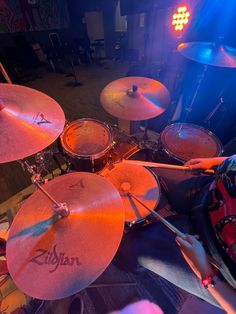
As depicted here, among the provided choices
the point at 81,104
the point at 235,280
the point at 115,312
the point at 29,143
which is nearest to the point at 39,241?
the point at 29,143

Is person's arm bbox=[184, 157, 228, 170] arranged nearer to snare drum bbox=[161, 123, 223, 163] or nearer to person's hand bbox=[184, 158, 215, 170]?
person's hand bbox=[184, 158, 215, 170]

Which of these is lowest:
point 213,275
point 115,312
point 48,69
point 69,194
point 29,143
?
point 48,69

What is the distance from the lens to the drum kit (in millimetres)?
825

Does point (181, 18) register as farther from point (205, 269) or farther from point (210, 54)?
point (205, 269)

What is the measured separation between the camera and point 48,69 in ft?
18.9

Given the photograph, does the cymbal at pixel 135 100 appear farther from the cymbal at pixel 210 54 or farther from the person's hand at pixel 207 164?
the person's hand at pixel 207 164

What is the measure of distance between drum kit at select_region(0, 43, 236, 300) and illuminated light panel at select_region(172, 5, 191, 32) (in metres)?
0.60

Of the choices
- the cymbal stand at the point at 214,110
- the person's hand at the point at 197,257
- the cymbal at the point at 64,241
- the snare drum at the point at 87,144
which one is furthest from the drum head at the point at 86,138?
the cymbal stand at the point at 214,110

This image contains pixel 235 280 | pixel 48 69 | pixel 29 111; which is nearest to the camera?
pixel 235 280

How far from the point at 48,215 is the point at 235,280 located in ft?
2.94

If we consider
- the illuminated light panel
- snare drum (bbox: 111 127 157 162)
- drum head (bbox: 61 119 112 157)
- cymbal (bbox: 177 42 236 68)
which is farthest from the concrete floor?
cymbal (bbox: 177 42 236 68)

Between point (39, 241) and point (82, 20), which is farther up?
point (39, 241)

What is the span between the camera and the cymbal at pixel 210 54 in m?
1.63

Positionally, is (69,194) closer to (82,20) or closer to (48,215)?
(48,215)
